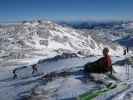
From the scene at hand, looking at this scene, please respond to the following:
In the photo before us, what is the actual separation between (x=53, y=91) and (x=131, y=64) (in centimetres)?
1265

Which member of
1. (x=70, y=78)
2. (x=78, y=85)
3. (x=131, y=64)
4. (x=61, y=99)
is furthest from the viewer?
(x=131, y=64)

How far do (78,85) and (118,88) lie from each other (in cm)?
336

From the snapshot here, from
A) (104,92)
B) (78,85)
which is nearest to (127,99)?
(104,92)

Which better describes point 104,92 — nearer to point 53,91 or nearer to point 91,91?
point 91,91

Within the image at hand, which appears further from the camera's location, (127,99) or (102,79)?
(102,79)

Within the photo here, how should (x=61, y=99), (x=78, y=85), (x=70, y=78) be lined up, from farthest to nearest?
(x=70, y=78) → (x=78, y=85) → (x=61, y=99)

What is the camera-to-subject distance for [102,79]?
2173 cm

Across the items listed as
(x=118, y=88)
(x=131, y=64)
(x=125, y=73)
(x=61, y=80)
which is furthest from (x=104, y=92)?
(x=131, y=64)

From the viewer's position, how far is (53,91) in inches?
791

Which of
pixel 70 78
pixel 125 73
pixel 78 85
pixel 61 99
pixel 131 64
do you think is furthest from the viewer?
pixel 131 64

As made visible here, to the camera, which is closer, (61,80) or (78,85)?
(78,85)

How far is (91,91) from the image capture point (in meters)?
19.2

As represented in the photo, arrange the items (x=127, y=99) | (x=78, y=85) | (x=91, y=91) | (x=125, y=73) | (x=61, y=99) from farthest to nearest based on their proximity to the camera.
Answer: (x=125, y=73) → (x=78, y=85) → (x=91, y=91) → (x=61, y=99) → (x=127, y=99)

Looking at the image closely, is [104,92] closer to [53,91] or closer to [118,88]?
[118,88]
